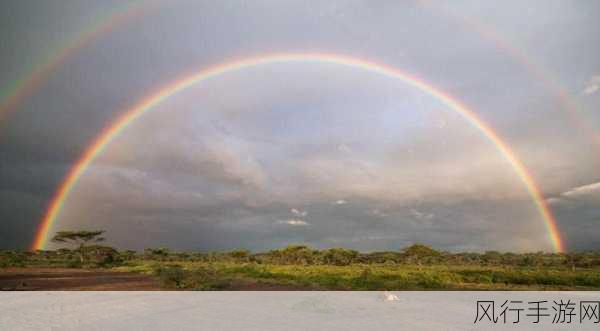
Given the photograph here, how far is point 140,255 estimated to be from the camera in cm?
9125
